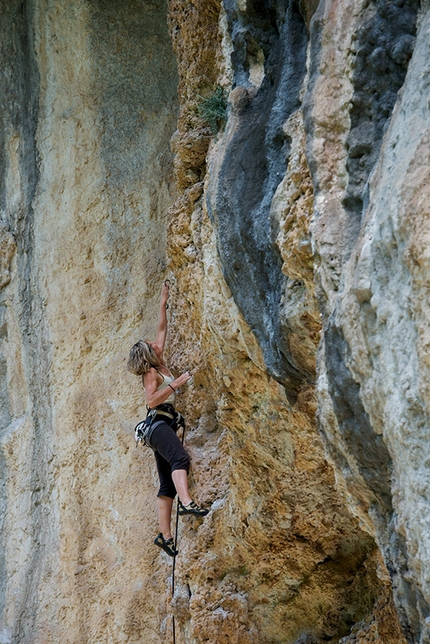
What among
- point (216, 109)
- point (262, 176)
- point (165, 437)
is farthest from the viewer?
point (165, 437)

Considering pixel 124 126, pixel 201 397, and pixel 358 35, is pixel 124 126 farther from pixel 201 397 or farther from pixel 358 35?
pixel 358 35

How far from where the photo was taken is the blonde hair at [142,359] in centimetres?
610

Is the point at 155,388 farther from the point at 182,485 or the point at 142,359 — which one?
the point at 182,485

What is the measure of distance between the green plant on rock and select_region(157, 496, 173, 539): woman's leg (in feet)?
8.97

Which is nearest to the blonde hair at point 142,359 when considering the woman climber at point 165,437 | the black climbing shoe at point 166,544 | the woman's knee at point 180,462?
the woman climber at point 165,437

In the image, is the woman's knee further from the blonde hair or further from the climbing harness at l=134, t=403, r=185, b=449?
the blonde hair

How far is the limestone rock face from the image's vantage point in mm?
3105

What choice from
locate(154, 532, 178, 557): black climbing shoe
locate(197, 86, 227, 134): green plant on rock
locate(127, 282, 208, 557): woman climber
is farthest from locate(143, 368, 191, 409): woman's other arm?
locate(197, 86, 227, 134): green plant on rock

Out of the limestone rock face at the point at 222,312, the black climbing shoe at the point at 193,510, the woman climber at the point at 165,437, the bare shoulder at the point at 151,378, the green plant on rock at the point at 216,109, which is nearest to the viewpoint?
the limestone rock face at the point at 222,312

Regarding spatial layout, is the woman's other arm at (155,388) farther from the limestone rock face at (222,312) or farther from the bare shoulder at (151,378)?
the limestone rock face at (222,312)

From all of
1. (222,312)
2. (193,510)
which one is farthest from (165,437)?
(222,312)

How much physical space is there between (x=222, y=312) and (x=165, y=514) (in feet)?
6.26

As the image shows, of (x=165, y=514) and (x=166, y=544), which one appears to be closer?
(x=166, y=544)

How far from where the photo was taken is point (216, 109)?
5.32 metres
